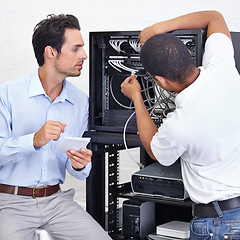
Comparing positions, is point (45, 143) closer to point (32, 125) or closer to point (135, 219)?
point (32, 125)

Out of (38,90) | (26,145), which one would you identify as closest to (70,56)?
(38,90)

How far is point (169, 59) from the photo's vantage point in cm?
141

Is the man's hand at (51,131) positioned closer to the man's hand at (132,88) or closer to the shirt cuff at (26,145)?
the shirt cuff at (26,145)

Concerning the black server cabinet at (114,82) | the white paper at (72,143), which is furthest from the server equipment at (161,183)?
the white paper at (72,143)

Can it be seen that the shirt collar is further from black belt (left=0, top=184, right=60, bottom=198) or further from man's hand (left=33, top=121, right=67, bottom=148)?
black belt (left=0, top=184, right=60, bottom=198)

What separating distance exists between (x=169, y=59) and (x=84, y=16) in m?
1.55

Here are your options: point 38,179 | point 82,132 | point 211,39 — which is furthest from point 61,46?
point 211,39

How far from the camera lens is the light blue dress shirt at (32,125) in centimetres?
189

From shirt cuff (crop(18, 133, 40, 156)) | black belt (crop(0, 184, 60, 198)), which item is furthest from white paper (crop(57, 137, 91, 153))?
black belt (crop(0, 184, 60, 198))

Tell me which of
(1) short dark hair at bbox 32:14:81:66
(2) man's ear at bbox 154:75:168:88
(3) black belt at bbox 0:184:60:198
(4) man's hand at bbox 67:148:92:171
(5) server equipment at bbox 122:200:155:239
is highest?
(1) short dark hair at bbox 32:14:81:66

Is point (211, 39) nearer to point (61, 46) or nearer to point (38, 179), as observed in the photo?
point (61, 46)

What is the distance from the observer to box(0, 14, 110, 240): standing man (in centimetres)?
182

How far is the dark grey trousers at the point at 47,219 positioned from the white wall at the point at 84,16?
1.16 m

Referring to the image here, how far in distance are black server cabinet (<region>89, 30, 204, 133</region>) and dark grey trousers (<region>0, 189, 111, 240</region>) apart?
37 cm
